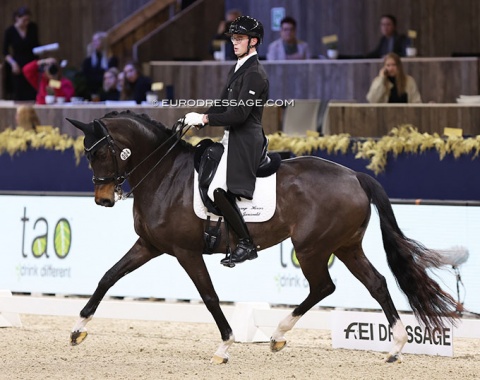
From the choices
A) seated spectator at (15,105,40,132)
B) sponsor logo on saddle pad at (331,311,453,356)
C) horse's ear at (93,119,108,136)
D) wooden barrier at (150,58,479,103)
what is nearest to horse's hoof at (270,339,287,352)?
sponsor logo on saddle pad at (331,311,453,356)

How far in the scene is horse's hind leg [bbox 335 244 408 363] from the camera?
796 cm

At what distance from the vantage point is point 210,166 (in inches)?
314

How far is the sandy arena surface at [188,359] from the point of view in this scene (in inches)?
297

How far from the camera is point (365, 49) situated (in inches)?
664

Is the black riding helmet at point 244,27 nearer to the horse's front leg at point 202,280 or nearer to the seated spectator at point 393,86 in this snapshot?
the horse's front leg at point 202,280

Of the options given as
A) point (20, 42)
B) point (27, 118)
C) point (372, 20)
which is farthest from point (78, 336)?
point (372, 20)

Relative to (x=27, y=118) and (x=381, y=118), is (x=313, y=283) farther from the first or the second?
(x=27, y=118)

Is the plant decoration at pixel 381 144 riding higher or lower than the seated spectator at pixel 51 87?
lower

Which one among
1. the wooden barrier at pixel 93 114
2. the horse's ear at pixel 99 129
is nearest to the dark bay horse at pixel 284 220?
the horse's ear at pixel 99 129

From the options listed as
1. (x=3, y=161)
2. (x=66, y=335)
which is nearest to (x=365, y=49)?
(x=3, y=161)

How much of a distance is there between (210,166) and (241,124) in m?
0.35

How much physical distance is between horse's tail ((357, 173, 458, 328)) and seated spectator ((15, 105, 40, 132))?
532 cm

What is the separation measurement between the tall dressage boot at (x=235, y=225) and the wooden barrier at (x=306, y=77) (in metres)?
6.10

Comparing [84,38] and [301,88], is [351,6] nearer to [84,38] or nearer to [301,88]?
[301,88]
